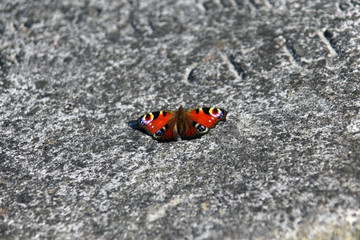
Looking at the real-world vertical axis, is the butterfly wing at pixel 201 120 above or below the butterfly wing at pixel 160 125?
below

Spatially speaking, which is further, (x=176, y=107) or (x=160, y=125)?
(x=176, y=107)

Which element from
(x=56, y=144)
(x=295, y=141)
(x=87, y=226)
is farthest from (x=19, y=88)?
(x=295, y=141)

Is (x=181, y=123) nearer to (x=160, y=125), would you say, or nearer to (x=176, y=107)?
(x=160, y=125)

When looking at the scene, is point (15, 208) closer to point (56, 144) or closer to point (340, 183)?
point (56, 144)

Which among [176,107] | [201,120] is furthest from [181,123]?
[176,107]

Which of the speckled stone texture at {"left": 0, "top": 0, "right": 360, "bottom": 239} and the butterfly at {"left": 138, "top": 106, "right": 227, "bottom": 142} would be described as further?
the butterfly at {"left": 138, "top": 106, "right": 227, "bottom": 142}

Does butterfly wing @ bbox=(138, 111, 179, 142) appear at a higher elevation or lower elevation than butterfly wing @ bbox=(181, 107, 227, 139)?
higher
